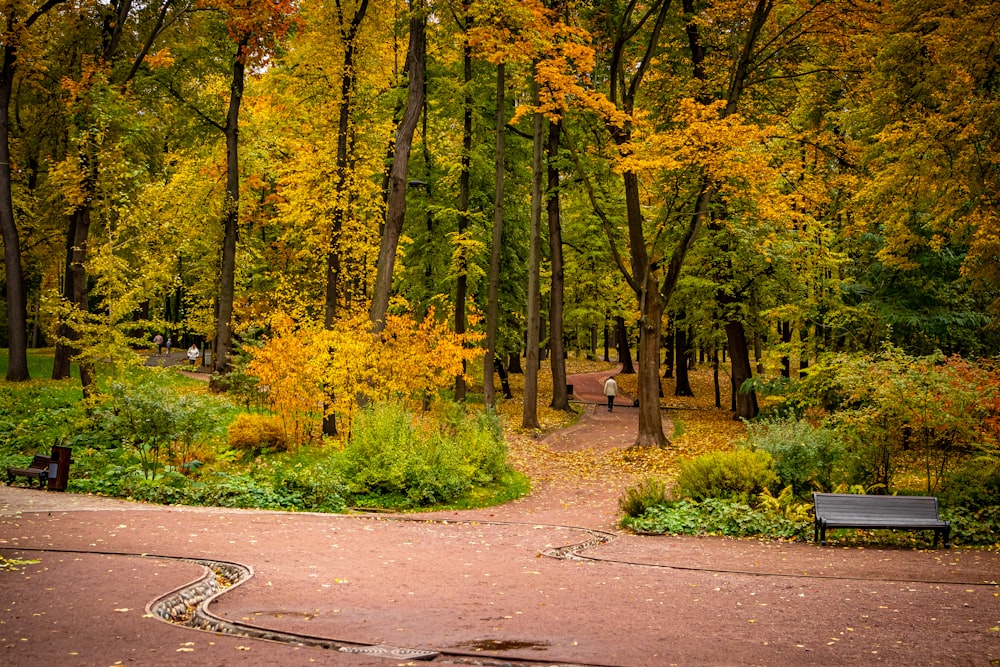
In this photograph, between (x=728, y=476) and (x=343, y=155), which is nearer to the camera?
(x=728, y=476)

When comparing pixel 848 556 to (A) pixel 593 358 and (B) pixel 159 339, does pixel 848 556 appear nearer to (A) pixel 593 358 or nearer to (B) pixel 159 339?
(A) pixel 593 358

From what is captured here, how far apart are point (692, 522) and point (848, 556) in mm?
2665

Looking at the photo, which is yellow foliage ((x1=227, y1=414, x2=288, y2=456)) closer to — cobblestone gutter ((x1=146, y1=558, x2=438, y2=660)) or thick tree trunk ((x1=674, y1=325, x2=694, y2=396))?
cobblestone gutter ((x1=146, y1=558, x2=438, y2=660))

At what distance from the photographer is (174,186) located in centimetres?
2906

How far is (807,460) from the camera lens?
1370cm

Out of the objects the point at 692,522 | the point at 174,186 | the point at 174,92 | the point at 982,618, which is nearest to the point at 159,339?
the point at 174,186

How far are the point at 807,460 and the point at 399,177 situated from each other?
37.8 ft

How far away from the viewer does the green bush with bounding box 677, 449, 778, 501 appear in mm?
13492

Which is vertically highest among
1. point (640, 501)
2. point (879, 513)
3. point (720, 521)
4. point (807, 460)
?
point (807, 460)

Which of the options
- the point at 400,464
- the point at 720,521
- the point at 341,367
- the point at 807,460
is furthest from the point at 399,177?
the point at 807,460

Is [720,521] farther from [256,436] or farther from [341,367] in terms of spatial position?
[256,436]

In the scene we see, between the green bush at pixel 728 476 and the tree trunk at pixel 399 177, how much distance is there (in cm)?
831

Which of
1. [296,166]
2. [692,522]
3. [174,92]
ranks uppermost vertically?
[174,92]

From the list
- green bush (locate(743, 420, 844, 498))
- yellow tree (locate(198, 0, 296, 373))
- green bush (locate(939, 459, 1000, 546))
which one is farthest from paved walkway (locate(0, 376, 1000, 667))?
yellow tree (locate(198, 0, 296, 373))
